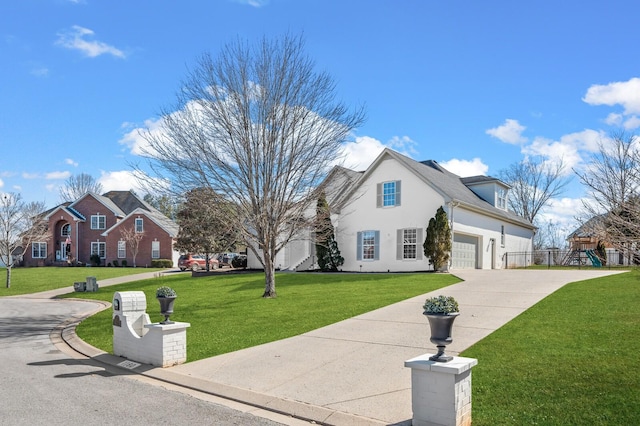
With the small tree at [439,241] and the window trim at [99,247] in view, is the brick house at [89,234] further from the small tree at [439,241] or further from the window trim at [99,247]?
the small tree at [439,241]

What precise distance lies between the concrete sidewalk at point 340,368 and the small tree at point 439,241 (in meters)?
11.2

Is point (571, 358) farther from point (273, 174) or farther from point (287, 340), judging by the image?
point (273, 174)

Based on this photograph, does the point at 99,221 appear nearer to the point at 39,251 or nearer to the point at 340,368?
the point at 39,251

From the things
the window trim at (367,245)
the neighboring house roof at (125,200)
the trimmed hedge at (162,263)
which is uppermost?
the neighboring house roof at (125,200)

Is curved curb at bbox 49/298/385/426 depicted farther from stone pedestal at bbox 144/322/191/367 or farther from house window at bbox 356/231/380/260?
house window at bbox 356/231/380/260

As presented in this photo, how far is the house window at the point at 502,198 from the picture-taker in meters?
31.3

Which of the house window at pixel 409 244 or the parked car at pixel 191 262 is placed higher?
the house window at pixel 409 244

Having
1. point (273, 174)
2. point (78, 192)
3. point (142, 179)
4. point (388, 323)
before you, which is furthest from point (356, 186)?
point (78, 192)

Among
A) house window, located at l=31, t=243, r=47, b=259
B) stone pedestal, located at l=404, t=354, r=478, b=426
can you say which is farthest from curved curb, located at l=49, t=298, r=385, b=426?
house window, located at l=31, t=243, r=47, b=259

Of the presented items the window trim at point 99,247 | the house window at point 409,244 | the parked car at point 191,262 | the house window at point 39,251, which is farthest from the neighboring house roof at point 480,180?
the house window at point 39,251

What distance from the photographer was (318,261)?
91.1 feet

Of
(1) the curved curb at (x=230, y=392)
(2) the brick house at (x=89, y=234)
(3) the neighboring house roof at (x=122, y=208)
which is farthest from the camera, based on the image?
(2) the brick house at (x=89, y=234)

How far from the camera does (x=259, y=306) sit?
1408cm

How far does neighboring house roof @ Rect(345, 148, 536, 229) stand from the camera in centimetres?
2441
